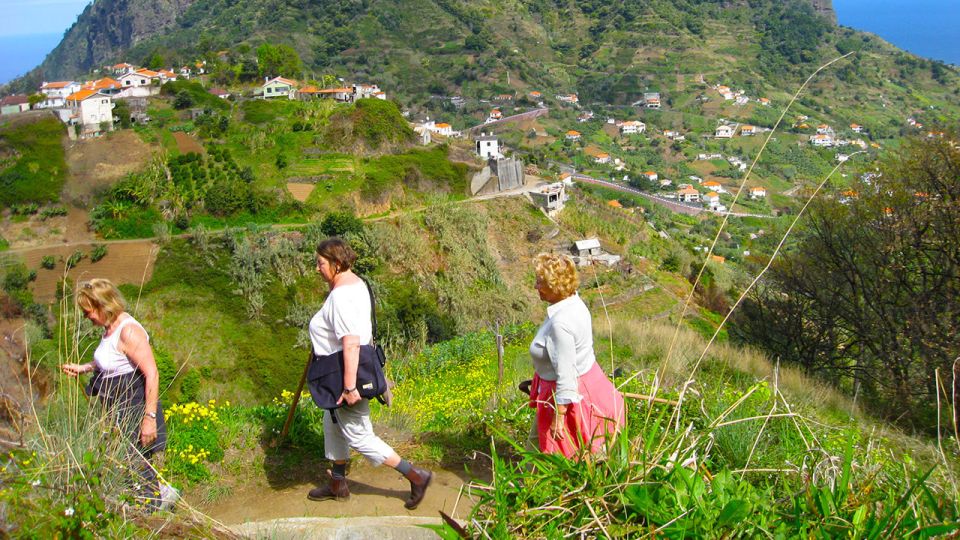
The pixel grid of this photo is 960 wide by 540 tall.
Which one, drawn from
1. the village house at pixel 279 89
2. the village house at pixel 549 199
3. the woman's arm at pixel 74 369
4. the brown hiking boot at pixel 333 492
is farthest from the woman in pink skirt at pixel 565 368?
the village house at pixel 279 89

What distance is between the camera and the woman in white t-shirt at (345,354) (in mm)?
2986

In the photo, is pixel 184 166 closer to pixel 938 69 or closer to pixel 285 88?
pixel 285 88

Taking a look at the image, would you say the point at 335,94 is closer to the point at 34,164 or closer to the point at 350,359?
the point at 34,164

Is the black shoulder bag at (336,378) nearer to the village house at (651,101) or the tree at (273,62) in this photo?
the tree at (273,62)

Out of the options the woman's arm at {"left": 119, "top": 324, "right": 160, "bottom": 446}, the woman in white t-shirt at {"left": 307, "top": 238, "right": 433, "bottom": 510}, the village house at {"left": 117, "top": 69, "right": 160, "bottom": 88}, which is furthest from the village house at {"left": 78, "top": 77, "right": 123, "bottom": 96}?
the woman in white t-shirt at {"left": 307, "top": 238, "right": 433, "bottom": 510}

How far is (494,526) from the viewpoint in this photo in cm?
181

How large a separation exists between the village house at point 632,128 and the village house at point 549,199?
4826 centimetres

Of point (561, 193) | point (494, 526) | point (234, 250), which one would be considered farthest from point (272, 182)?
point (494, 526)

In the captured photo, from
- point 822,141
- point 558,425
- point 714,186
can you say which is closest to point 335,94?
point 714,186

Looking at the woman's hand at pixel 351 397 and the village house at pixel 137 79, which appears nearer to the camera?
the woman's hand at pixel 351 397

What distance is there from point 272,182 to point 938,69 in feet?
325

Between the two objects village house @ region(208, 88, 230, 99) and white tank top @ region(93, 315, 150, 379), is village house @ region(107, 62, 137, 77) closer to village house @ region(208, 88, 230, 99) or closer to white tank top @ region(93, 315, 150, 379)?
village house @ region(208, 88, 230, 99)

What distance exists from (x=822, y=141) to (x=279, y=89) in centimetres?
5360

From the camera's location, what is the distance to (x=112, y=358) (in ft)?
9.80
